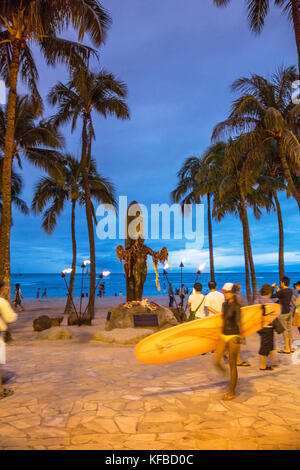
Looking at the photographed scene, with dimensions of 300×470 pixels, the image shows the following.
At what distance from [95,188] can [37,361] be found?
55.6 ft

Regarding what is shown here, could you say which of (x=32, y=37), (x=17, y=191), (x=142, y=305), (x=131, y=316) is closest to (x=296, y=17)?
(x=32, y=37)

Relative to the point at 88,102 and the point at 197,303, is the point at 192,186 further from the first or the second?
the point at 197,303

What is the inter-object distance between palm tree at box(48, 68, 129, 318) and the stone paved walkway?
1165 centimetres

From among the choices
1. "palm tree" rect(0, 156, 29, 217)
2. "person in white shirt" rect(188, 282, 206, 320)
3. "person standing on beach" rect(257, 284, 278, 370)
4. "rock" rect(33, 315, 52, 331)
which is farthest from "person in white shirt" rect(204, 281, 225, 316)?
"palm tree" rect(0, 156, 29, 217)

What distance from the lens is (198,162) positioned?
29.5m

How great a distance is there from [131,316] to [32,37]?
37.4ft

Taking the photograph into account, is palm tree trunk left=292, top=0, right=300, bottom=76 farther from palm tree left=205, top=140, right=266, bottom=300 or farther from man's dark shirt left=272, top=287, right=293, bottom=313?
man's dark shirt left=272, top=287, right=293, bottom=313

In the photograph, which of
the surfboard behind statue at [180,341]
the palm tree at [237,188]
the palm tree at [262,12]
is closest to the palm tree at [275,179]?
the palm tree at [237,188]

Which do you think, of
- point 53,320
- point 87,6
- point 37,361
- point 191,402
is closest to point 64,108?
point 87,6

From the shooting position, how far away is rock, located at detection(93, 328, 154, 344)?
10631mm

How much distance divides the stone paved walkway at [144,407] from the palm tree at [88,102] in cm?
1165

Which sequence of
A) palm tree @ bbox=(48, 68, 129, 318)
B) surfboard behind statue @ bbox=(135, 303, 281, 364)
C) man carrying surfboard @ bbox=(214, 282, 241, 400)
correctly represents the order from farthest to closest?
palm tree @ bbox=(48, 68, 129, 318) < surfboard behind statue @ bbox=(135, 303, 281, 364) < man carrying surfboard @ bbox=(214, 282, 241, 400)

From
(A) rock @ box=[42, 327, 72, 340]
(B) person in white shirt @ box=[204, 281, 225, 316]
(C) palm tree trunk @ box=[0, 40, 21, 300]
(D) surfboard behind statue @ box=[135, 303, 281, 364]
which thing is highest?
(C) palm tree trunk @ box=[0, 40, 21, 300]

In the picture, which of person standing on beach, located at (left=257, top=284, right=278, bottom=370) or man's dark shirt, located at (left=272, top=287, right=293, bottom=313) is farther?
man's dark shirt, located at (left=272, top=287, right=293, bottom=313)
